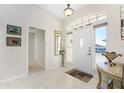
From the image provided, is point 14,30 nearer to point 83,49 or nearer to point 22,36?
point 22,36

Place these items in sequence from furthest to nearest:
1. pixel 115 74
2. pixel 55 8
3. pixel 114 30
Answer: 1. pixel 55 8
2. pixel 114 30
3. pixel 115 74

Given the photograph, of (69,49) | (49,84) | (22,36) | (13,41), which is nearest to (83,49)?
(69,49)

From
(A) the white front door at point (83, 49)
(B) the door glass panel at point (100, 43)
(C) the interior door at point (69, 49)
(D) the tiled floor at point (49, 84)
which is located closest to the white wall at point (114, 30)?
(B) the door glass panel at point (100, 43)

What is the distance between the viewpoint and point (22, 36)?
4.02m

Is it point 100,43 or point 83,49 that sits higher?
point 100,43

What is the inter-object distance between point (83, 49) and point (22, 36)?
2.53 m

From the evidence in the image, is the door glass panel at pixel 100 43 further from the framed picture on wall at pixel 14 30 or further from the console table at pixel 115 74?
the framed picture on wall at pixel 14 30

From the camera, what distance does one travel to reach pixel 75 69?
514cm

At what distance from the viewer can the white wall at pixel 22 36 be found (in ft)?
11.4

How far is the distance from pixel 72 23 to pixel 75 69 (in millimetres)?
2265

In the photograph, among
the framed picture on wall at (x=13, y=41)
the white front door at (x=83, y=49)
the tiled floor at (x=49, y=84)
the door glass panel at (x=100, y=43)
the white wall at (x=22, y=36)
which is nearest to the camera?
the tiled floor at (x=49, y=84)

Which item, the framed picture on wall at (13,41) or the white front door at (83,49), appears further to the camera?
the white front door at (83,49)

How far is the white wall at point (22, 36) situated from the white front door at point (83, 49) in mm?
1267
